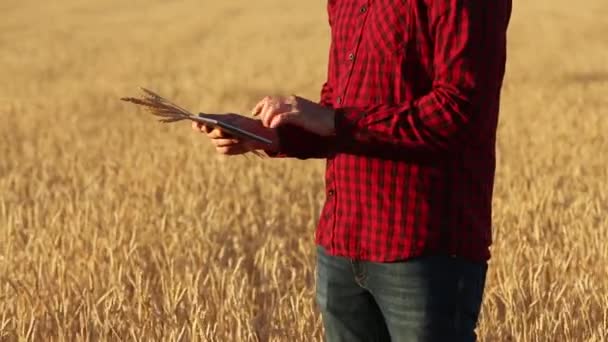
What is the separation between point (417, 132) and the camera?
6.83 feet

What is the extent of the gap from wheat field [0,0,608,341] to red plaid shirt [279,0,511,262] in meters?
1.46

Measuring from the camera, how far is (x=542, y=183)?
6.75 metres

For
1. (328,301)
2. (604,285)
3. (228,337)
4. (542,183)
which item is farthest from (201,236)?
(328,301)

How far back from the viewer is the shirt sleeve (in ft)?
6.68

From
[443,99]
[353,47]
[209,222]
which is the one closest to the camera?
[443,99]

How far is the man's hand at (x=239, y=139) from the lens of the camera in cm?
215

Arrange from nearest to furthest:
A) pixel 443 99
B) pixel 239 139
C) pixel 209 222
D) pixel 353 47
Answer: pixel 443 99 → pixel 239 139 → pixel 353 47 → pixel 209 222

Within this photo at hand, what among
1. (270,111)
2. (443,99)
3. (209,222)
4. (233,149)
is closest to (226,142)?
(233,149)

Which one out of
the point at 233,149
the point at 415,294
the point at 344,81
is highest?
the point at 344,81

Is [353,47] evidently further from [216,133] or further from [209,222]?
[209,222]

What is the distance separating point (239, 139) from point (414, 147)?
35cm

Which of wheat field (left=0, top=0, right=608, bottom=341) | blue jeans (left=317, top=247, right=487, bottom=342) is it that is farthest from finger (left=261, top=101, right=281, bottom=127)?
wheat field (left=0, top=0, right=608, bottom=341)

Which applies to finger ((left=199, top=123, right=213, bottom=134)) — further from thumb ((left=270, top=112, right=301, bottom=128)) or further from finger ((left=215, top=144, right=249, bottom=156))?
thumb ((left=270, top=112, right=301, bottom=128))

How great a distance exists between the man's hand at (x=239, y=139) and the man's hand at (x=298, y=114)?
0.13ft
